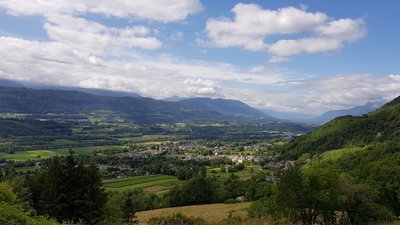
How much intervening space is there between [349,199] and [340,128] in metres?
162

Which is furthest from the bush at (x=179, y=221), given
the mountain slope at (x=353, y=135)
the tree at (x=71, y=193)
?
the mountain slope at (x=353, y=135)

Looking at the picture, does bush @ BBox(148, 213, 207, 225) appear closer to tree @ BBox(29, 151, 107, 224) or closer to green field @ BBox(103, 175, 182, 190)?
tree @ BBox(29, 151, 107, 224)

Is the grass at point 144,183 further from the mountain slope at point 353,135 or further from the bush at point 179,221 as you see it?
the mountain slope at point 353,135

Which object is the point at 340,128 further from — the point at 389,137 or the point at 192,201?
the point at 192,201

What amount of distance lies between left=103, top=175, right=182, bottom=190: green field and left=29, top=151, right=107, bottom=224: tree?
6277 cm

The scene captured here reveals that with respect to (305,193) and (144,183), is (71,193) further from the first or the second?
(144,183)

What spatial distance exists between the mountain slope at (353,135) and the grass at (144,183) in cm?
8304

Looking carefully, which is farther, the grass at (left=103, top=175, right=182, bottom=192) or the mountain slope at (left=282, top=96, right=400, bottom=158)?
the mountain slope at (left=282, top=96, right=400, bottom=158)

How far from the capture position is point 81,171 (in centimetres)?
3609

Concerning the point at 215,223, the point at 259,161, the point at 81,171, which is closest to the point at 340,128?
the point at 259,161

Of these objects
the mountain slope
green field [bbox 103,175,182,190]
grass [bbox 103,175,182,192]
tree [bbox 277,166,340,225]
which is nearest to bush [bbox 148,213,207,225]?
tree [bbox 277,166,340,225]

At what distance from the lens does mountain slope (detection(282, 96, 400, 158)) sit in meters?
162

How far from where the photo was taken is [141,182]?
109 m

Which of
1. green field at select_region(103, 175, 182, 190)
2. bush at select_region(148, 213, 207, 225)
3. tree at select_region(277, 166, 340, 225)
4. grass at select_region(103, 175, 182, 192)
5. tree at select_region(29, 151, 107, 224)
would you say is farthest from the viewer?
green field at select_region(103, 175, 182, 190)
